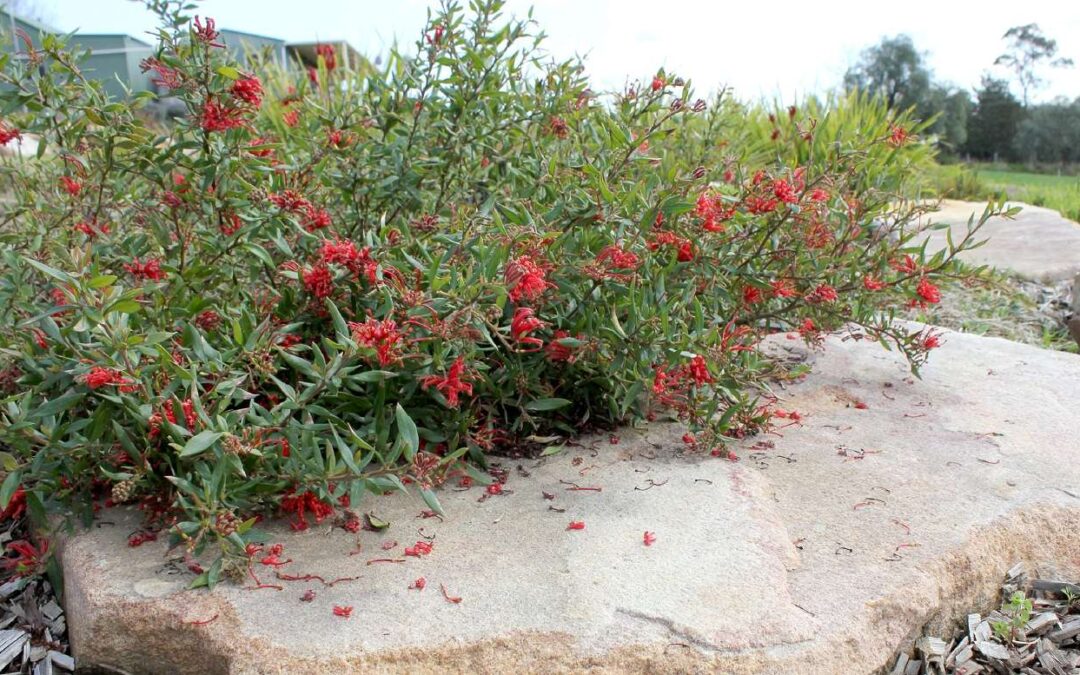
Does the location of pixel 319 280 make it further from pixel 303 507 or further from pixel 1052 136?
pixel 1052 136

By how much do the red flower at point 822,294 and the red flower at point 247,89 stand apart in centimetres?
225

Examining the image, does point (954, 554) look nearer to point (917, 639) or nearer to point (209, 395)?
point (917, 639)

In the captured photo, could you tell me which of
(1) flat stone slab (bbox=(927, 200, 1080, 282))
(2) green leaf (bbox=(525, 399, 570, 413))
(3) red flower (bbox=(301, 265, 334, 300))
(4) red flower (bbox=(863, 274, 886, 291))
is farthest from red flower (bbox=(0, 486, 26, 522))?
(1) flat stone slab (bbox=(927, 200, 1080, 282))

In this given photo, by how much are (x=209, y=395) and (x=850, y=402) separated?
2.78m

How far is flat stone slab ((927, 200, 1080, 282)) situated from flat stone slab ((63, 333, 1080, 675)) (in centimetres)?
525

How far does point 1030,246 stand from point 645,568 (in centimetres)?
801

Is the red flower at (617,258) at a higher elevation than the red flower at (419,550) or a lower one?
higher

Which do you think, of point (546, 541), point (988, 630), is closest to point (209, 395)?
point (546, 541)

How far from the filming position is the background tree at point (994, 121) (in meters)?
29.7

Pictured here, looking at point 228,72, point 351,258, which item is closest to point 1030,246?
point 351,258

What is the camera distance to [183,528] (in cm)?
239

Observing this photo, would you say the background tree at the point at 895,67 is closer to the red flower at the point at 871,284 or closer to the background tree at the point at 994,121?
the background tree at the point at 994,121

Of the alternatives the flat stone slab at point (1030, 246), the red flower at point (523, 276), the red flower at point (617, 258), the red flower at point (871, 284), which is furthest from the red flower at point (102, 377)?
the flat stone slab at point (1030, 246)

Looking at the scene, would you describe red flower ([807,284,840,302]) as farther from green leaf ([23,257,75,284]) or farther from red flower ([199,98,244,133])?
green leaf ([23,257,75,284])
